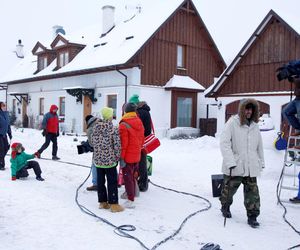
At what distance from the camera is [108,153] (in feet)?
20.1

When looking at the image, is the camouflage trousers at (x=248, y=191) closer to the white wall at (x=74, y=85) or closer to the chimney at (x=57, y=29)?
the white wall at (x=74, y=85)

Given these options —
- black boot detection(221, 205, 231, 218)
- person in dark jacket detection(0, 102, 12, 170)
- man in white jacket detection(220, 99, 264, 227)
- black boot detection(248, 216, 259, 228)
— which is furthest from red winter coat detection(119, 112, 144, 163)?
person in dark jacket detection(0, 102, 12, 170)

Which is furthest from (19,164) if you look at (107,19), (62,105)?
(107,19)

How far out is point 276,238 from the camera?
5.24m

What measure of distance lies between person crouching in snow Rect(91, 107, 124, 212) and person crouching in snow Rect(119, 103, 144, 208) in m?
0.15

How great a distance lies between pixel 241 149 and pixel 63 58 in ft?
73.0

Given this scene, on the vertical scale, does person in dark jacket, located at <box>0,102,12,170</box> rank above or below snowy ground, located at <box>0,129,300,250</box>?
above

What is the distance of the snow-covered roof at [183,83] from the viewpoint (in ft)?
68.7

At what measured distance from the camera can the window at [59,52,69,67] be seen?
84.9 ft

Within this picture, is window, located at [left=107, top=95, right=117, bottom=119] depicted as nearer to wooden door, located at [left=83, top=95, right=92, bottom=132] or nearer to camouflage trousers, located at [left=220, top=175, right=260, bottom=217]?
wooden door, located at [left=83, top=95, right=92, bottom=132]

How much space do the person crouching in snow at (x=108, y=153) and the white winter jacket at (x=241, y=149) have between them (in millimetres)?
1635

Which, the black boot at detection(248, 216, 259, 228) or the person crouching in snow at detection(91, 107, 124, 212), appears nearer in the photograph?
the black boot at detection(248, 216, 259, 228)

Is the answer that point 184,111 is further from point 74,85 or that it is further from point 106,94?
point 74,85

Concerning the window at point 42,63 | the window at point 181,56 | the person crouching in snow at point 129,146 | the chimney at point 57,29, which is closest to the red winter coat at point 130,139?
the person crouching in snow at point 129,146
